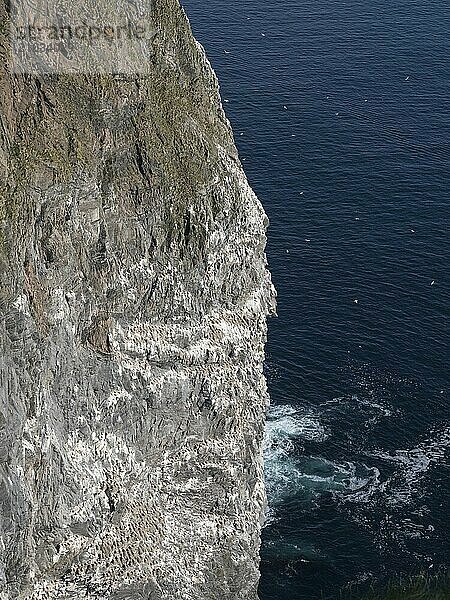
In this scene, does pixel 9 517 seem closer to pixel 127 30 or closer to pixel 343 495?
pixel 127 30

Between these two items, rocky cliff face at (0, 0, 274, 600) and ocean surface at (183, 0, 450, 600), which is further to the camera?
ocean surface at (183, 0, 450, 600)

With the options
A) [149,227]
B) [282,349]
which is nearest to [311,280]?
[282,349]

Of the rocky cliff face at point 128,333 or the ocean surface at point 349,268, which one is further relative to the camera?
the ocean surface at point 349,268

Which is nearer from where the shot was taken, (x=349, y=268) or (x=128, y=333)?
(x=128, y=333)

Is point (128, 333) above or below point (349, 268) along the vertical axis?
above
